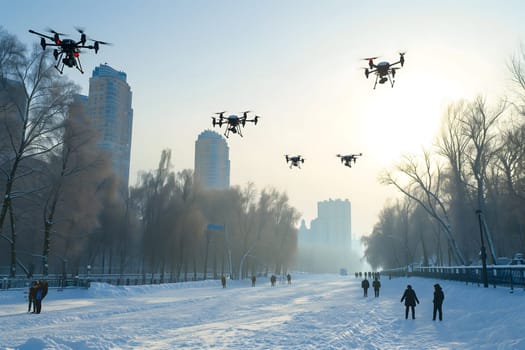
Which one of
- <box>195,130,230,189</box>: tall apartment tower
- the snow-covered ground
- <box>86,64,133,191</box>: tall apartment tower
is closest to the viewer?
the snow-covered ground

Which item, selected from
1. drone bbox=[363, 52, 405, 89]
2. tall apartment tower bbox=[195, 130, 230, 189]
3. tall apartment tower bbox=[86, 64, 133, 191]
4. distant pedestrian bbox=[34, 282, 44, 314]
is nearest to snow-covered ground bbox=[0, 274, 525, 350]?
distant pedestrian bbox=[34, 282, 44, 314]

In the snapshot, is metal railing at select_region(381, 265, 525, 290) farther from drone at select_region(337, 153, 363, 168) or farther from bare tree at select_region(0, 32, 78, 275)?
bare tree at select_region(0, 32, 78, 275)

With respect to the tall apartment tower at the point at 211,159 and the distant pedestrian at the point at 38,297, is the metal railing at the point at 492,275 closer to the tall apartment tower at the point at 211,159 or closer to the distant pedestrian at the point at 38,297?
the distant pedestrian at the point at 38,297

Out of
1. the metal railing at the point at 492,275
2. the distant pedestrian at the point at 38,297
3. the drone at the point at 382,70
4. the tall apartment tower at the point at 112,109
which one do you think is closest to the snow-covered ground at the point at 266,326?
the distant pedestrian at the point at 38,297

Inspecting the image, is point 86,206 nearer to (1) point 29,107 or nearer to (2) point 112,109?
(1) point 29,107

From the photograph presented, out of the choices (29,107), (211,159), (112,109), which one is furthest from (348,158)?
(211,159)
